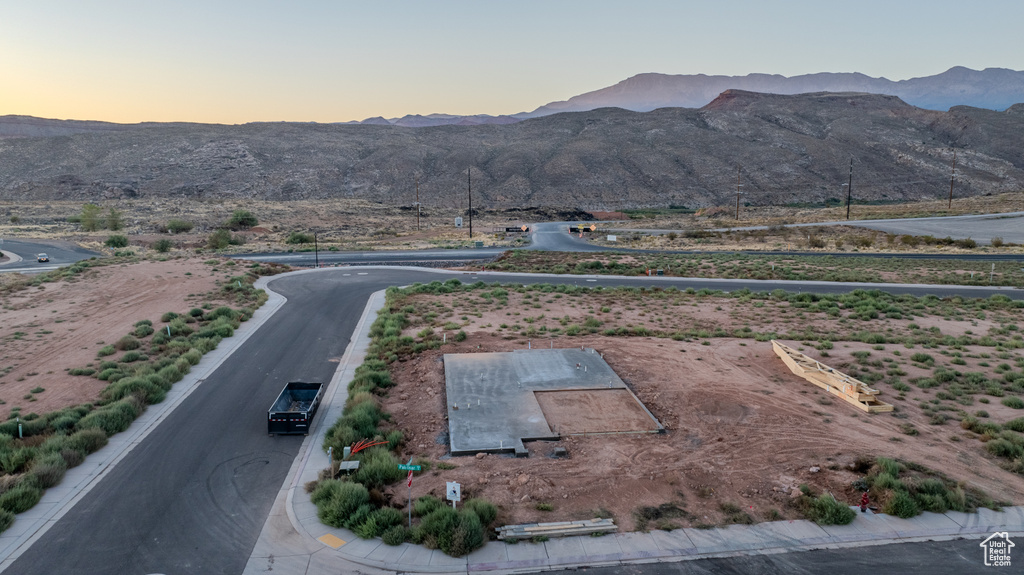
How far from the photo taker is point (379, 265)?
2005 inches

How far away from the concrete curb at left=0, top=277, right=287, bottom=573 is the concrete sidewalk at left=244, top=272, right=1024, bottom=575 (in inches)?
172

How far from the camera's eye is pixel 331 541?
35.3ft

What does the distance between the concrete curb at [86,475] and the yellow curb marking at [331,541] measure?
5.40 meters

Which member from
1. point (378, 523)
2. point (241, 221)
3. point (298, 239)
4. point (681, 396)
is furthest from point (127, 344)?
point (241, 221)

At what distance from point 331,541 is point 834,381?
1600 centimetres

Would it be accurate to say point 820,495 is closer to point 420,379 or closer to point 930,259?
point 420,379

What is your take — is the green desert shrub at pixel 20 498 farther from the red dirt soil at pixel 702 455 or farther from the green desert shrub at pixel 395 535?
the green desert shrub at pixel 395 535

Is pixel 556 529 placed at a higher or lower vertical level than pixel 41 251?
lower

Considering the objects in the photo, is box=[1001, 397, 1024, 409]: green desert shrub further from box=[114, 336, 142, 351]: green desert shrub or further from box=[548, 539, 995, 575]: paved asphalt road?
box=[114, 336, 142, 351]: green desert shrub

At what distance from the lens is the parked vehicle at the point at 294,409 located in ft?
51.1

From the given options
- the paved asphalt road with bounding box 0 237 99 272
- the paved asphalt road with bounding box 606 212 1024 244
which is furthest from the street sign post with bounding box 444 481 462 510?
the paved asphalt road with bounding box 606 212 1024 244

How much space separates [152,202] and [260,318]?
341 feet

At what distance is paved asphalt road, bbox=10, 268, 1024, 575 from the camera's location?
10.3 m

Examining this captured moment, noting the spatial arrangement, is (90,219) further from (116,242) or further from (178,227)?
(116,242)
